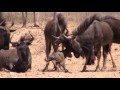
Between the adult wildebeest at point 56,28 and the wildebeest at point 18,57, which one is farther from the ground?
the adult wildebeest at point 56,28

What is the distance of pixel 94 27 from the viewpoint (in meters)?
14.8


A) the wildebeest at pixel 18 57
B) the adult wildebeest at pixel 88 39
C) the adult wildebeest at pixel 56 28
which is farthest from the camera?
the adult wildebeest at pixel 56 28

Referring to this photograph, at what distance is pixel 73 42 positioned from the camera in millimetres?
14359

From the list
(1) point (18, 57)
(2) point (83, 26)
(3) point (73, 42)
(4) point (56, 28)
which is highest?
(2) point (83, 26)

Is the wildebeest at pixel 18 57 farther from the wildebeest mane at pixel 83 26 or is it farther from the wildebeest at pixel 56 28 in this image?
the wildebeest mane at pixel 83 26

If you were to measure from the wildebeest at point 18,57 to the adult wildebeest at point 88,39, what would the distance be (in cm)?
130

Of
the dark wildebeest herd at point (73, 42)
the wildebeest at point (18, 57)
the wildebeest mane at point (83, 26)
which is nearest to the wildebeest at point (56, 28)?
the dark wildebeest herd at point (73, 42)

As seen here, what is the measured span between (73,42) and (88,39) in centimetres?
55

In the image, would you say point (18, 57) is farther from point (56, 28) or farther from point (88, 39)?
point (88, 39)

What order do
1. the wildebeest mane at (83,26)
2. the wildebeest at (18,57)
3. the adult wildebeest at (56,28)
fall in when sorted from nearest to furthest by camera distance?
the wildebeest at (18,57)
the wildebeest mane at (83,26)
the adult wildebeest at (56,28)

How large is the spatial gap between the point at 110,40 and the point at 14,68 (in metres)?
3.54

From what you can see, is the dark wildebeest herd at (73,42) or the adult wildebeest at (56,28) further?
the adult wildebeest at (56,28)

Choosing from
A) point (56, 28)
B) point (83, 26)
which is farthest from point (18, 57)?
point (83, 26)

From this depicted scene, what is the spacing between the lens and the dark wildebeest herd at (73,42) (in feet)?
47.2
